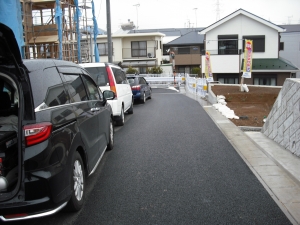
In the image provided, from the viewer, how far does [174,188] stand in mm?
4980

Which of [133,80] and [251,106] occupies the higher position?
[133,80]

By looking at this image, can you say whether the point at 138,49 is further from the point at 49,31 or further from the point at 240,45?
the point at 49,31

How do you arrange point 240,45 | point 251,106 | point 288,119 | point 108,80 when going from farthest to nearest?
point 240,45 < point 251,106 < point 108,80 < point 288,119

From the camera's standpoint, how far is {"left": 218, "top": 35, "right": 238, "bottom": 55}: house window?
32.6 m

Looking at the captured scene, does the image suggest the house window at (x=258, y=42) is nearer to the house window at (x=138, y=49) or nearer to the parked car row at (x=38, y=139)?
the house window at (x=138, y=49)

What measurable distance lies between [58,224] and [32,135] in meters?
1.25

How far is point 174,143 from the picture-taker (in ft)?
26.0

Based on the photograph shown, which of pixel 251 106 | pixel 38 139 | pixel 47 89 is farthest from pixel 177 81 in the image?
pixel 38 139

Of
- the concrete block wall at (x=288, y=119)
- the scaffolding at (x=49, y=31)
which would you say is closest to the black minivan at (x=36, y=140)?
the concrete block wall at (x=288, y=119)

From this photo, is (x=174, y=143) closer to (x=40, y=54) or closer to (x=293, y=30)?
(x=40, y=54)

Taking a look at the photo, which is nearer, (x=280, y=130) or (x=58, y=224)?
(x=58, y=224)

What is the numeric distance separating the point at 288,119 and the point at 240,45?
2687 cm

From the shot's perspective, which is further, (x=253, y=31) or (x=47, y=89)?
(x=253, y=31)

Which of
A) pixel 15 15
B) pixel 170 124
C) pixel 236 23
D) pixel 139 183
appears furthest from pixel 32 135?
pixel 236 23
